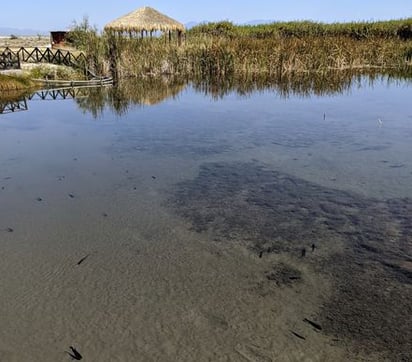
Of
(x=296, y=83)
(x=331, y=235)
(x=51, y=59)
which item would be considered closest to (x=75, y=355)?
(x=331, y=235)

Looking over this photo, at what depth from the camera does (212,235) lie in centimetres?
458

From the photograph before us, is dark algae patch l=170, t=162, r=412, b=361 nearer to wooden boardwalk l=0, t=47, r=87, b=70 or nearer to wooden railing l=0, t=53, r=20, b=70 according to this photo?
wooden railing l=0, t=53, r=20, b=70

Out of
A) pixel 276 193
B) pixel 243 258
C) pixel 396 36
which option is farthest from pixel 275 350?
pixel 396 36

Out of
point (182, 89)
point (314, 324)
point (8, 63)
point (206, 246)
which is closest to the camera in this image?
point (314, 324)

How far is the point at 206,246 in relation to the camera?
171 inches

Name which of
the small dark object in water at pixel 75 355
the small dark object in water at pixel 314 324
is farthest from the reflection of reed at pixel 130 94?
the small dark object in water at pixel 314 324

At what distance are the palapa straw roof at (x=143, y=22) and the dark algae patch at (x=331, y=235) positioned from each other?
63.9 feet

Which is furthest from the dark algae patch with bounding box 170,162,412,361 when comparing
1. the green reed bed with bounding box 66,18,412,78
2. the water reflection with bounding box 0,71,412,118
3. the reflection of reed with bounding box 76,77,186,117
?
the green reed bed with bounding box 66,18,412,78

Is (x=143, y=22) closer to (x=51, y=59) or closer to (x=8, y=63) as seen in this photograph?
(x=51, y=59)

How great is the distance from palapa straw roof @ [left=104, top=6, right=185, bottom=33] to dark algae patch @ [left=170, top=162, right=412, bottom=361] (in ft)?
63.9

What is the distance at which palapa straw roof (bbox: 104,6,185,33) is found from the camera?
2394 centimetres

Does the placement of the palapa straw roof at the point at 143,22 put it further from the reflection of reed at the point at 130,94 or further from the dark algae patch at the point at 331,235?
the dark algae patch at the point at 331,235

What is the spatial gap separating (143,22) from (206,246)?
2212 centimetres

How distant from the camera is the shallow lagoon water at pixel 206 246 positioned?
3.03 metres
